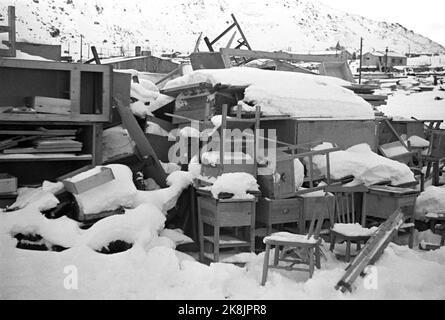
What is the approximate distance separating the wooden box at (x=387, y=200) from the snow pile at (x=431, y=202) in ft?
2.07

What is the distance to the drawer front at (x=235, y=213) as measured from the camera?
6081 mm

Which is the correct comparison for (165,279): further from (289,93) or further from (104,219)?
(289,93)

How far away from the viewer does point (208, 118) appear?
24.9ft

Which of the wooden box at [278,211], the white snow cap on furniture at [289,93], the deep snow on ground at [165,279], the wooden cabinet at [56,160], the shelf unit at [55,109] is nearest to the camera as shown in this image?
the deep snow on ground at [165,279]

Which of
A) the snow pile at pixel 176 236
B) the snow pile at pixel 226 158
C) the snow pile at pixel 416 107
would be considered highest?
the snow pile at pixel 416 107

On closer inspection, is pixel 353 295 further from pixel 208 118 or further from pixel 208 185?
pixel 208 118

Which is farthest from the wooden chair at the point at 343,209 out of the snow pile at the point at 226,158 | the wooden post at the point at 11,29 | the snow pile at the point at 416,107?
the snow pile at the point at 416,107

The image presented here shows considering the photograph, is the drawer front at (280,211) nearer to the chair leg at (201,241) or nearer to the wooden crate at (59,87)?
the chair leg at (201,241)

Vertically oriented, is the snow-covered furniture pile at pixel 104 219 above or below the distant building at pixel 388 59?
below

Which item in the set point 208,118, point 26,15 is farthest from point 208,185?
point 26,15

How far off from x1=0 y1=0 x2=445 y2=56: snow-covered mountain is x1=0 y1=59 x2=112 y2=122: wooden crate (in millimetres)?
1876

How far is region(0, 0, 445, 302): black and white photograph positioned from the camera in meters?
4.96

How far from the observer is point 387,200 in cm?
698

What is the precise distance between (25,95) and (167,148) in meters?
2.40
